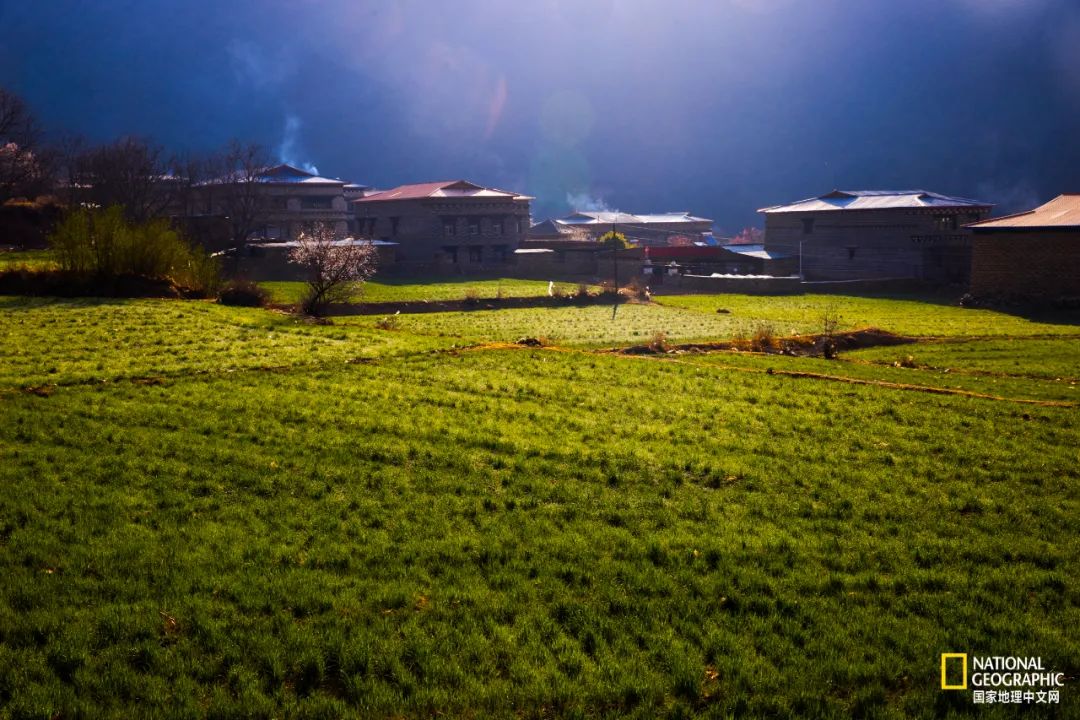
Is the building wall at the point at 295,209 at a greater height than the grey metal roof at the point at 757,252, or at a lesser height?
greater

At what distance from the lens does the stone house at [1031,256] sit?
53.2m

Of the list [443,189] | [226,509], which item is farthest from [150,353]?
[443,189]

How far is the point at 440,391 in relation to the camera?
19469 millimetres

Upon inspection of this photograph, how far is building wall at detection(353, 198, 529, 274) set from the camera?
83500 millimetres

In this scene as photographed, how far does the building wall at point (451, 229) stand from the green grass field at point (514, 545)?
63399mm

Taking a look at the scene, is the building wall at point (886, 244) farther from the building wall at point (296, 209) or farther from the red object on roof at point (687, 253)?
the building wall at point (296, 209)

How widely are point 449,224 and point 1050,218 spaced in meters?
49.9

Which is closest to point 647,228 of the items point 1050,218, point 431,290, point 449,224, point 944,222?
point 449,224

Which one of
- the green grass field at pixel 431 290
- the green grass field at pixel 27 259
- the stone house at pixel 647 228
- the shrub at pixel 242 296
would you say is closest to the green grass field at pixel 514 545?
the shrub at pixel 242 296

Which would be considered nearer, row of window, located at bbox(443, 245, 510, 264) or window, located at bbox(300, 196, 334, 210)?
row of window, located at bbox(443, 245, 510, 264)

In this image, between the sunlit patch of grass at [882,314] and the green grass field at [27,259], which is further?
the sunlit patch of grass at [882,314]

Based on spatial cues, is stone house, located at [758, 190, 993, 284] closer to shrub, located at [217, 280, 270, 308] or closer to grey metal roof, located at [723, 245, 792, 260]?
grey metal roof, located at [723, 245, 792, 260]

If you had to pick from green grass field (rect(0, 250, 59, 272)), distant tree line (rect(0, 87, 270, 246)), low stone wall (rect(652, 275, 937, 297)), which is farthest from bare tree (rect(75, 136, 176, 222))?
low stone wall (rect(652, 275, 937, 297))

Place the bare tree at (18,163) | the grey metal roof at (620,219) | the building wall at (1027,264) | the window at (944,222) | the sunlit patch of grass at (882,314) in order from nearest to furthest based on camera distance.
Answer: the sunlit patch of grass at (882,314), the building wall at (1027,264), the bare tree at (18,163), the window at (944,222), the grey metal roof at (620,219)
